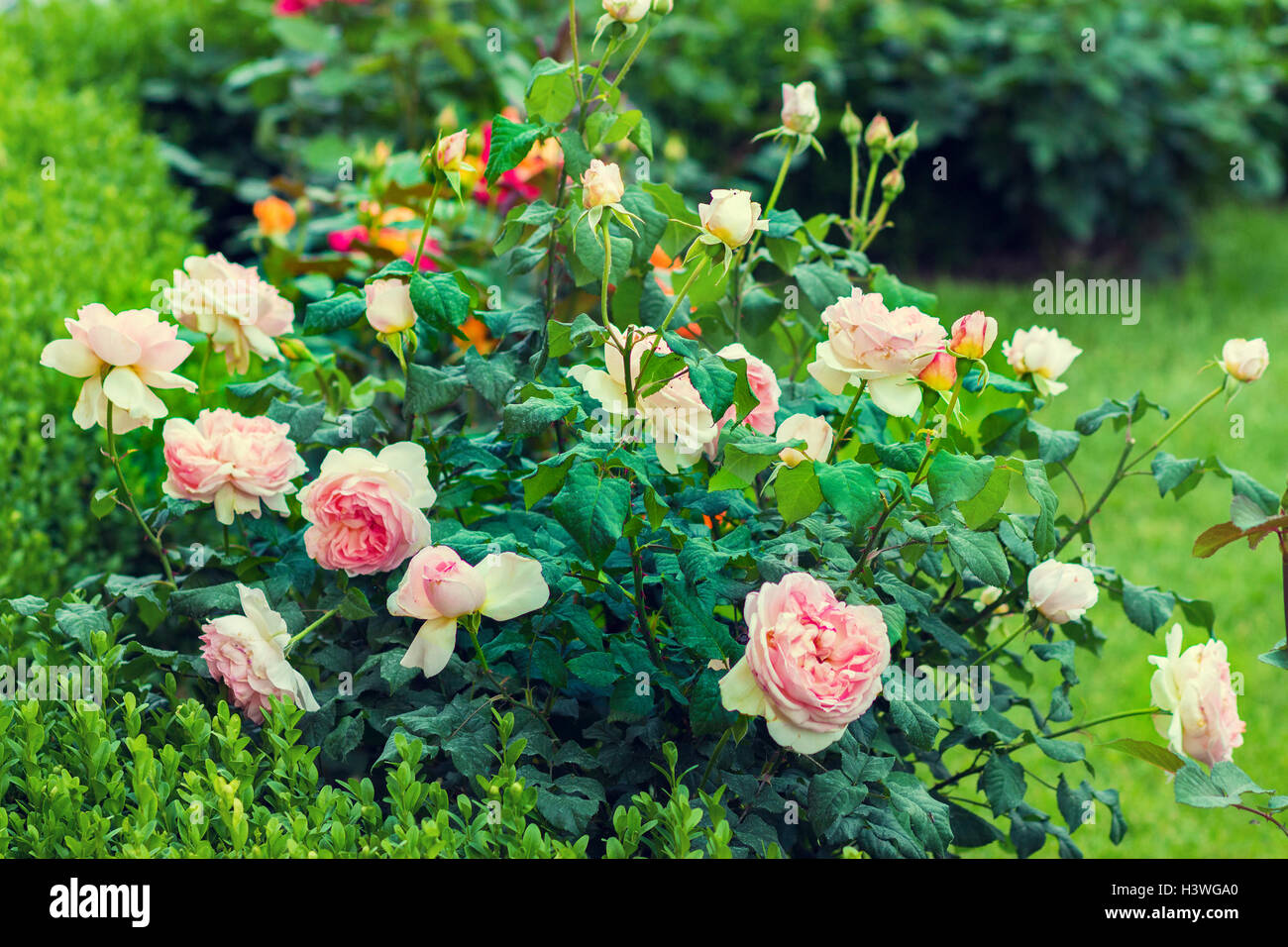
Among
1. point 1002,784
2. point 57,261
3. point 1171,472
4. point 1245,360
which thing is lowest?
point 1002,784

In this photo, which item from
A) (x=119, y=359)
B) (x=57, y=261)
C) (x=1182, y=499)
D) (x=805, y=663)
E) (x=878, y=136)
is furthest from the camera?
(x=1182, y=499)

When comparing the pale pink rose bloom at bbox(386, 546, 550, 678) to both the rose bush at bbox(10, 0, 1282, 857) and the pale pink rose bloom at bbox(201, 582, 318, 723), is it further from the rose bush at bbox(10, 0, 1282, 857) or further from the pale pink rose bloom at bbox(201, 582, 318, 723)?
the pale pink rose bloom at bbox(201, 582, 318, 723)

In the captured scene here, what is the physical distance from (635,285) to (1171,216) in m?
4.73

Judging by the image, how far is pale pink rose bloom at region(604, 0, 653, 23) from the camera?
149 cm

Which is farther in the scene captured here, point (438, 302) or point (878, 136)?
point (878, 136)

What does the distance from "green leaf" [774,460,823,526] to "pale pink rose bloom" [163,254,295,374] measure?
821 millimetres

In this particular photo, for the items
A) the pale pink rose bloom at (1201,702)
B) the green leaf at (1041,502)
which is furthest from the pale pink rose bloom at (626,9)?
the pale pink rose bloom at (1201,702)

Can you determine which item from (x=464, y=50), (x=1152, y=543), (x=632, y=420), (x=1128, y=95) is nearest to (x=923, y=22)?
(x=1128, y=95)

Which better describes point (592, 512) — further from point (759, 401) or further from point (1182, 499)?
point (1182, 499)

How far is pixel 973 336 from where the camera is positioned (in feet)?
4.36

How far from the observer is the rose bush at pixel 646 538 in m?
1.35

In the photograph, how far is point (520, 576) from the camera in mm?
1403

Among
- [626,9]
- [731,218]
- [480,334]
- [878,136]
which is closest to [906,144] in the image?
[878,136]

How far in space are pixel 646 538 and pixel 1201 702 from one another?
670mm
